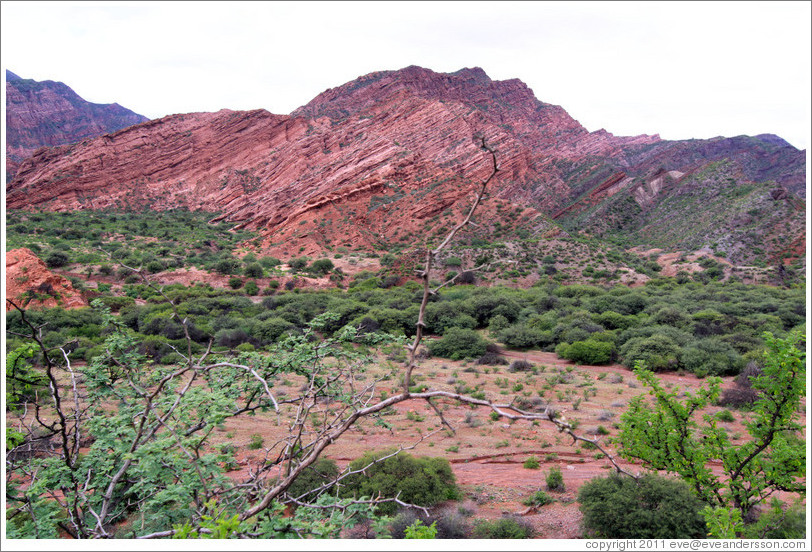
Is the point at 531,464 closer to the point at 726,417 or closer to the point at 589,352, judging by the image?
the point at 726,417

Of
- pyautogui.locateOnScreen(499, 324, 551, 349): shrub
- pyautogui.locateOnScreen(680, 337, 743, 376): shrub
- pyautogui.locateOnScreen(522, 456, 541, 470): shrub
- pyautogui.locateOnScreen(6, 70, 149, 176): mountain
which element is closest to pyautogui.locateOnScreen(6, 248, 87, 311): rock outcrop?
pyautogui.locateOnScreen(499, 324, 551, 349): shrub

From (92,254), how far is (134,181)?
38675 mm

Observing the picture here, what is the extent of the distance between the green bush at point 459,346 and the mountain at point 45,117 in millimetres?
122029

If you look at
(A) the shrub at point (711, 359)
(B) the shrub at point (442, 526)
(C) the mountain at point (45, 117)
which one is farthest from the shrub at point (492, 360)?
(C) the mountain at point (45, 117)

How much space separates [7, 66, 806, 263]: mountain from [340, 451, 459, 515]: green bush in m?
46.2

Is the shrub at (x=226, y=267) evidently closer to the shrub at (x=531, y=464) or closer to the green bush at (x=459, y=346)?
the green bush at (x=459, y=346)

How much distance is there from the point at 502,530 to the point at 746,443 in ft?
10.6

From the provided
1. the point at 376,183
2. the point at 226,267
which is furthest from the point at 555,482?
the point at 376,183

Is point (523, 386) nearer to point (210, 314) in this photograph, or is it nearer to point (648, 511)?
point (648, 511)

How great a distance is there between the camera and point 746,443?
17.9ft

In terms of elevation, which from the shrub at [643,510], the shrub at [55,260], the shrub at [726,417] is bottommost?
the shrub at [726,417]

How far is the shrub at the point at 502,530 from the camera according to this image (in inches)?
236

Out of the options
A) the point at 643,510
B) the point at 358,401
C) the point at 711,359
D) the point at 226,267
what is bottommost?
the point at 711,359

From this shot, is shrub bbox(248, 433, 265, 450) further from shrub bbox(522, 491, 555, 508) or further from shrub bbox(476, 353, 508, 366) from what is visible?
shrub bbox(476, 353, 508, 366)
